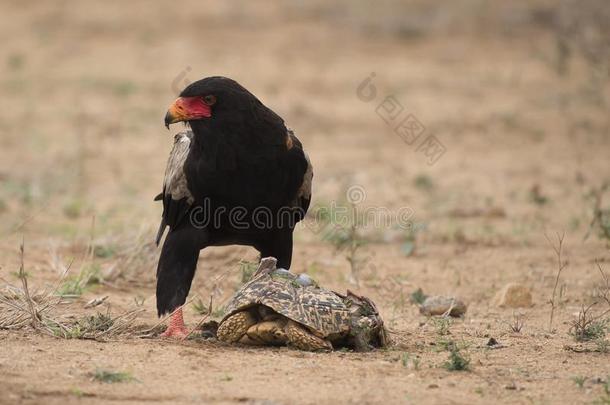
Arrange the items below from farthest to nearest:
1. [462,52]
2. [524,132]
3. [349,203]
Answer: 1. [462,52]
2. [524,132]
3. [349,203]

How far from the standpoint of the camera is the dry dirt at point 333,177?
5.09 meters

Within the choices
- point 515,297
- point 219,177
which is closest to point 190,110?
point 219,177

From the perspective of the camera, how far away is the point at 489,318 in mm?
7000

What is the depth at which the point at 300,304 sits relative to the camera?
5.48 m

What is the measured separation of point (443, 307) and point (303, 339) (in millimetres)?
1772

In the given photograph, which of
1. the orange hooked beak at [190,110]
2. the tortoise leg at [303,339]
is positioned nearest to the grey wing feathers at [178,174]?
the orange hooked beak at [190,110]

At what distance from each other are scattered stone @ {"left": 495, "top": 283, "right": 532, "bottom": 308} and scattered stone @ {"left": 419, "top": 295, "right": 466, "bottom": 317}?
1.64 ft

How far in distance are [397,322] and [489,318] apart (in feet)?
2.09

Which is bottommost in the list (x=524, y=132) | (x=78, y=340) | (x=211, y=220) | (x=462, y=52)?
(x=78, y=340)

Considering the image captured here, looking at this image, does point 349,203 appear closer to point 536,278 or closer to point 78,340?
point 536,278

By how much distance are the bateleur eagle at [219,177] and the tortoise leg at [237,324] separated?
38 cm

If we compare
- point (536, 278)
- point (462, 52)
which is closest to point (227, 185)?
point (536, 278)

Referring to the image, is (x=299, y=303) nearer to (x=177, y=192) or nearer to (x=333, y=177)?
(x=177, y=192)

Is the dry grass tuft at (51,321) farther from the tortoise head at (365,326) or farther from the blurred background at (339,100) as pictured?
the blurred background at (339,100)
